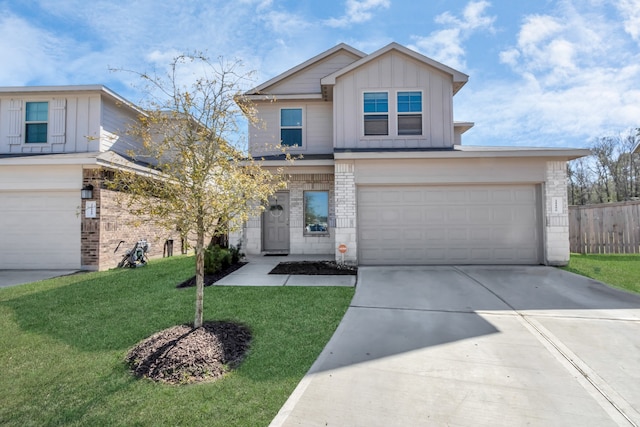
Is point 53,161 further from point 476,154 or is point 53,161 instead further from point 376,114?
point 476,154

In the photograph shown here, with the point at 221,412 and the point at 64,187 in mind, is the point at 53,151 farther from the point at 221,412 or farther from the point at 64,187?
the point at 221,412

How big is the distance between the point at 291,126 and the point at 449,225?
6732 millimetres

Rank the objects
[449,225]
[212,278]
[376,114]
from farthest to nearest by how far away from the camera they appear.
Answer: [376,114] < [449,225] < [212,278]

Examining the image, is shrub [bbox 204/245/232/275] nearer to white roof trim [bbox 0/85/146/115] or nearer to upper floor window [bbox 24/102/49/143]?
white roof trim [bbox 0/85/146/115]

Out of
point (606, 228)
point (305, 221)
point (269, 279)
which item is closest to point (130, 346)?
point (269, 279)

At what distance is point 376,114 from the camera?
998cm

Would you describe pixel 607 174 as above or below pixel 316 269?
above

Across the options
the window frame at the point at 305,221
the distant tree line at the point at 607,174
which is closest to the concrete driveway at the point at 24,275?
the window frame at the point at 305,221

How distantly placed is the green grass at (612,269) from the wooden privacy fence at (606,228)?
17.3 inches

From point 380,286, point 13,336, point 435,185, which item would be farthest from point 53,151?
point 435,185

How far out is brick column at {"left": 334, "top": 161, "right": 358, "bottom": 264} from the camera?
8.53 meters

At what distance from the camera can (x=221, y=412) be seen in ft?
8.63

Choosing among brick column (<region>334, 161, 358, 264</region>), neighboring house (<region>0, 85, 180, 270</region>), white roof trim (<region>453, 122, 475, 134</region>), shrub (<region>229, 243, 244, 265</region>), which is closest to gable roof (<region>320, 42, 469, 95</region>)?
brick column (<region>334, 161, 358, 264</region>)

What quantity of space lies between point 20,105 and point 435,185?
14.4m
